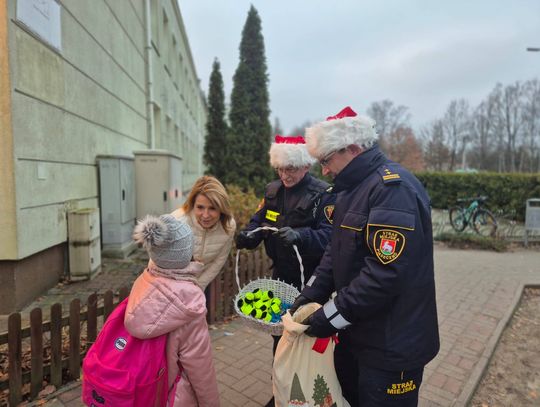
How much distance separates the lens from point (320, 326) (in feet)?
5.84

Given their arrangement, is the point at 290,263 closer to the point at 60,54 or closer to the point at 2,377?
the point at 2,377

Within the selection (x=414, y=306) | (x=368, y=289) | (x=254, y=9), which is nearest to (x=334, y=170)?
(x=368, y=289)

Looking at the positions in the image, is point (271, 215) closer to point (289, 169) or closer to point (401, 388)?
point (289, 169)

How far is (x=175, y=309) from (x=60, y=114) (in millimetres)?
4610

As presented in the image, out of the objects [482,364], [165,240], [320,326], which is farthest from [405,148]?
[165,240]

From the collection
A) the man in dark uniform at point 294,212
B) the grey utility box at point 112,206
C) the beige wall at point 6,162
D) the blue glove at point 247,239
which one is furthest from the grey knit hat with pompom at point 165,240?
the grey utility box at point 112,206

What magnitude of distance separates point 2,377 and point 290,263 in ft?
7.66

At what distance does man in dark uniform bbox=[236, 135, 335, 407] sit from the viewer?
2.71 meters

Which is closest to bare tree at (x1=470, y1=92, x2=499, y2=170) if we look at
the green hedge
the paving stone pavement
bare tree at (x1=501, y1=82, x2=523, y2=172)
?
bare tree at (x1=501, y1=82, x2=523, y2=172)

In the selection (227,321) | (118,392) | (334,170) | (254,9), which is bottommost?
(227,321)

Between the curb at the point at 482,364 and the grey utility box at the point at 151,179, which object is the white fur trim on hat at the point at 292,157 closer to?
the curb at the point at 482,364

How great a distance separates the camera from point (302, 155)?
280 centimetres

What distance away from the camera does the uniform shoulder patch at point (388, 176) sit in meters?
1.69

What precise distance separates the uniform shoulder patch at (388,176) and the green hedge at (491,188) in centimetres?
1140
